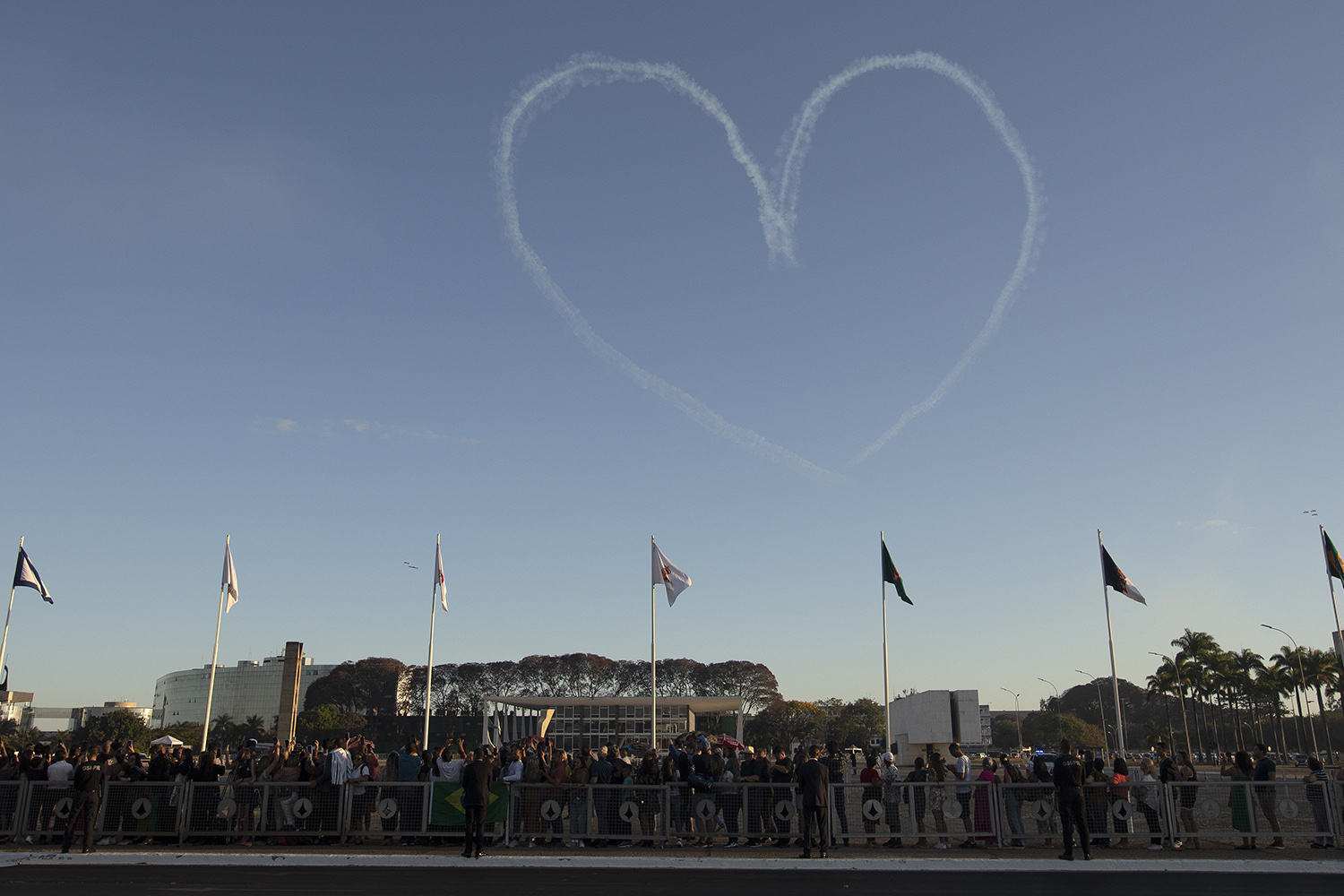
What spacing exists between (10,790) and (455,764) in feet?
24.9

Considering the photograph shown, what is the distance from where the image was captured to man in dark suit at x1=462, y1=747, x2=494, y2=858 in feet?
45.6

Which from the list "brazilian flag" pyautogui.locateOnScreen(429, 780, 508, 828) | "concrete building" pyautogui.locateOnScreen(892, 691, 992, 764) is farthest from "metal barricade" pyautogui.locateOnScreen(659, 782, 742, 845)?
"concrete building" pyautogui.locateOnScreen(892, 691, 992, 764)

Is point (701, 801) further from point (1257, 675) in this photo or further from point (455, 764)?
point (1257, 675)

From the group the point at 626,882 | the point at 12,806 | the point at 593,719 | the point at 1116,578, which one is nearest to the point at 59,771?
the point at 12,806

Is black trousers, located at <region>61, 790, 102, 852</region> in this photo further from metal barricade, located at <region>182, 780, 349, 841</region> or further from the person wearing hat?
the person wearing hat

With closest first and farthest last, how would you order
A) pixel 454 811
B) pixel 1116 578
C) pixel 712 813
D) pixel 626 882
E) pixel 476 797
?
pixel 626 882 → pixel 476 797 → pixel 454 811 → pixel 712 813 → pixel 1116 578

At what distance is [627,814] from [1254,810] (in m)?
10.4

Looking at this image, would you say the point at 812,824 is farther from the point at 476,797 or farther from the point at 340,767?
the point at 340,767

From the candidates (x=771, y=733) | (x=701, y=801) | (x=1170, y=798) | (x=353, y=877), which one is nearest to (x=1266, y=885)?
(x=1170, y=798)

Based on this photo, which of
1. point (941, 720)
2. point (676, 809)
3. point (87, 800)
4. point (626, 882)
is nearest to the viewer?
point (626, 882)

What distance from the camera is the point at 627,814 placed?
603 inches

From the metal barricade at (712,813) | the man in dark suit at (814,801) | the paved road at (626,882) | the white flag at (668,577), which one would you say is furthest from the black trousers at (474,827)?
the white flag at (668,577)

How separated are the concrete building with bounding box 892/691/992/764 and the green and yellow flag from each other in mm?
14268

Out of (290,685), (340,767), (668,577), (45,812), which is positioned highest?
(668,577)
